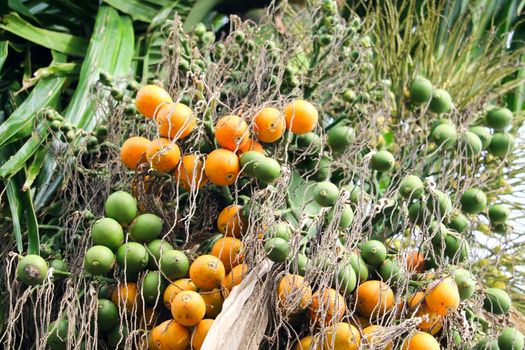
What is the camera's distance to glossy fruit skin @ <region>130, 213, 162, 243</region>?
164 centimetres

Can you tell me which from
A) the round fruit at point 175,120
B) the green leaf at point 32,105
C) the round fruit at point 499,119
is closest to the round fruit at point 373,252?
the round fruit at point 175,120

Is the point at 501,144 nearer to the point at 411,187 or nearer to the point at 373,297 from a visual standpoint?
the point at 411,187

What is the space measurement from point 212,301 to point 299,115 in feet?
1.49

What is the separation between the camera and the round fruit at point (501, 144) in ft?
6.48

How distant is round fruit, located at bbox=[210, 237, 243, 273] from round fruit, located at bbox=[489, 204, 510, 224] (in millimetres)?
638

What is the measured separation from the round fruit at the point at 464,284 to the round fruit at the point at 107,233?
69 centimetres

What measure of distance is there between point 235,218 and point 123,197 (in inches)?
9.3

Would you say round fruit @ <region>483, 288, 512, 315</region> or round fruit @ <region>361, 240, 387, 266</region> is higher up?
round fruit @ <region>361, 240, 387, 266</region>

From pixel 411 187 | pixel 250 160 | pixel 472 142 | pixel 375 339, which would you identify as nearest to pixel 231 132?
pixel 250 160

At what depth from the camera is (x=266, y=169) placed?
163 centimetres

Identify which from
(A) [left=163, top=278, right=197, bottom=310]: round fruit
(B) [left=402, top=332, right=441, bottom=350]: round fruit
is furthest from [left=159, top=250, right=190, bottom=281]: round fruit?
(B) [left=402, top=332, right=441, bottom=350]: round fruit

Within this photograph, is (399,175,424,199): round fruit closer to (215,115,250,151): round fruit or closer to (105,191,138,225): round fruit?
(215,115,250,151): round fruit

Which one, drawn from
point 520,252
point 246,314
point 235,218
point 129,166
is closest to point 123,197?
point 129,166

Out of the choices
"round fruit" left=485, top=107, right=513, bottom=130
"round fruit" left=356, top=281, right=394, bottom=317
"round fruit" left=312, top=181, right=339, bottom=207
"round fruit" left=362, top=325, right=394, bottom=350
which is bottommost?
"round fruit" left=362, top=325, right=394, bottom=350
